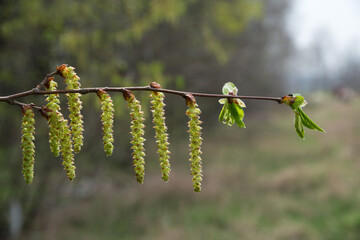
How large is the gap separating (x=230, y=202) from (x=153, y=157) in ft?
15.6

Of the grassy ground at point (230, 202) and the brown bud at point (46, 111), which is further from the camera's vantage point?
the grassy ground at point (230, 202)

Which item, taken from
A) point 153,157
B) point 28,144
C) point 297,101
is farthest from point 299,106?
point 153,157

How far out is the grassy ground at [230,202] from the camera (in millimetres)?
7414

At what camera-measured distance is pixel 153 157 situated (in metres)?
13.3

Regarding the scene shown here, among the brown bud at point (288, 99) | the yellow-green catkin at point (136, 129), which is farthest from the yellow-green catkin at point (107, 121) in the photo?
the brown bud at point (288, 99)

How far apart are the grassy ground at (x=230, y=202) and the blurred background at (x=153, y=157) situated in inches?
1.1

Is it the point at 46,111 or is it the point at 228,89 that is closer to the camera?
the point at 46,111

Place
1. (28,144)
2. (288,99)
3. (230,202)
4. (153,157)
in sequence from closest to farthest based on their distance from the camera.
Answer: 1. (28,144)
2. (288,99)
3. (230,202)
4. (153,157)

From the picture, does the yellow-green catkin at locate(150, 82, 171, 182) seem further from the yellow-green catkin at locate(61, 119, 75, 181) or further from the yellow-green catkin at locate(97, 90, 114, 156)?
the yellow-green catkin at locate(61, 119, 75, 181)

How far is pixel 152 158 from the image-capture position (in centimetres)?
1315

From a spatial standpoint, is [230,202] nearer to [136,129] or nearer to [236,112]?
[236,112]

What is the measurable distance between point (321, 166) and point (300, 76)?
183 ft

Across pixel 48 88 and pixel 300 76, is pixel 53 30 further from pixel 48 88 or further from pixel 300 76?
pixel 300 76

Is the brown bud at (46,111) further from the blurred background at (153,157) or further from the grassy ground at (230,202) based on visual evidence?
the grassy ground at (230,202)
